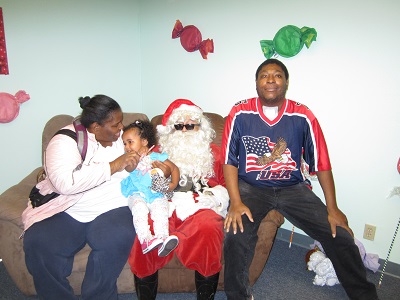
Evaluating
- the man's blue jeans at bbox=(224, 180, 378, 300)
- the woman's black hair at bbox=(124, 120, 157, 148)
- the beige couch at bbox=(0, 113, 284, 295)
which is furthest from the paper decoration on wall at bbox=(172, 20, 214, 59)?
the beige couch at bbox=(0, 113, 284, 295)

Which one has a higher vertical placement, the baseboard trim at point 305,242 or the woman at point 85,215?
the woman at point 85,215

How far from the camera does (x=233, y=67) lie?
10.2 feet

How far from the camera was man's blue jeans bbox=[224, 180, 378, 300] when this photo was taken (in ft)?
6.27

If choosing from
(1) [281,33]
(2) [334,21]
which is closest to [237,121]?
(1) [281,33]

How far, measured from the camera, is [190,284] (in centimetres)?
217

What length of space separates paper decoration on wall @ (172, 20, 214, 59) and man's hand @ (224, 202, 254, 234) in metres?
1.92

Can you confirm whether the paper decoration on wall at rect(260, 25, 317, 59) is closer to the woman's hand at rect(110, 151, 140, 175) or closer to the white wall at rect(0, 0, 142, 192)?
the woman's hand at rect(110, 151, 140, 175)

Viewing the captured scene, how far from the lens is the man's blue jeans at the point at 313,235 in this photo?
75.2 inches

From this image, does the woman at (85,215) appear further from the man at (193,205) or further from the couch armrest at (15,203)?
the man at (193,205)

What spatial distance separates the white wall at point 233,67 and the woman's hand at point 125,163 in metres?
1.48

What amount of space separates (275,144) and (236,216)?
2.19 ft

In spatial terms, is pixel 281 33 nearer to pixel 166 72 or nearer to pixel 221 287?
pixel 166 72

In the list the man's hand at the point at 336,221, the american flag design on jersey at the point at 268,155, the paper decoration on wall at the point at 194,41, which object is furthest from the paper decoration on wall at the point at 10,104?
the man's hand at the point at 336,221

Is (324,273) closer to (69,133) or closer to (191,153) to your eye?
(191,153)
